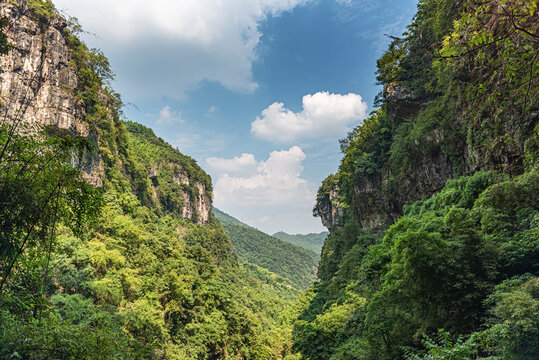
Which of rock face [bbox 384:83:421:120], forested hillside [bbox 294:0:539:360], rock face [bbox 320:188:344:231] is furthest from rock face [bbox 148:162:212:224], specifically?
forested hillside [bbox 294:0:539:360]

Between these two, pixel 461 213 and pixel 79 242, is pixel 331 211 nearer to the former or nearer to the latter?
pixel 79 242

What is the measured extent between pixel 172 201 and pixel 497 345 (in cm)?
6611

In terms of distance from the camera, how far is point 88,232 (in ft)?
68.5

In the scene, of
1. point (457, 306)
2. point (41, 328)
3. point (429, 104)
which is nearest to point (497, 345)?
point (457, 306)

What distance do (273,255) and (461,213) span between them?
5634 inches

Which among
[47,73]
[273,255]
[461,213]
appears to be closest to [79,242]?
[47,73]

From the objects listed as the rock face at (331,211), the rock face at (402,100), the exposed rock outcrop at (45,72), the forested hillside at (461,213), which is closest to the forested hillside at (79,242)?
the exposed rock outcrop at (45,72)

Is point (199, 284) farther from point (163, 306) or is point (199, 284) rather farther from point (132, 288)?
point (132, 288)

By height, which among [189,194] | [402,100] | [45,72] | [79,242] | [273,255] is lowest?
[273,255]

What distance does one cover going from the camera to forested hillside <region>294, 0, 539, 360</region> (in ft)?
10.4

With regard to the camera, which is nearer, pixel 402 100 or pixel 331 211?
pixel 402 100

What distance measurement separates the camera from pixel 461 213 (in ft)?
27.1

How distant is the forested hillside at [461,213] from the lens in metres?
3.17

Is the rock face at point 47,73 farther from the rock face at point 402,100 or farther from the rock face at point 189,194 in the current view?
the rock face at point 189,194
